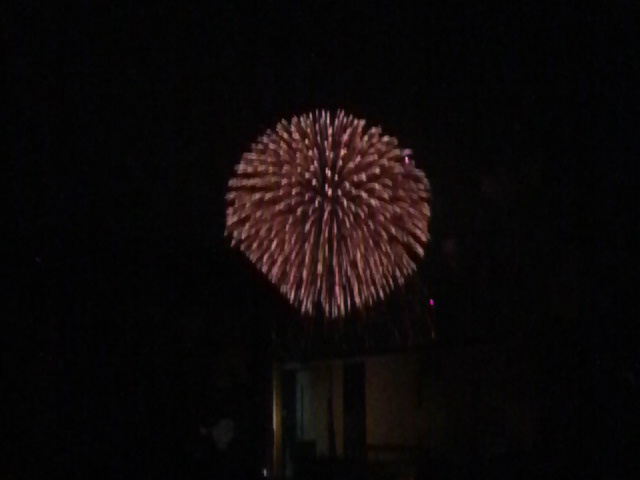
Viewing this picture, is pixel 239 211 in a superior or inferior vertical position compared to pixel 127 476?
superior

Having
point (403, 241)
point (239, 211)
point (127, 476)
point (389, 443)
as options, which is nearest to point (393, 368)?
point (389, 443)

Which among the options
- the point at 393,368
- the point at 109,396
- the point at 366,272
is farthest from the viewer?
the point at 109,396

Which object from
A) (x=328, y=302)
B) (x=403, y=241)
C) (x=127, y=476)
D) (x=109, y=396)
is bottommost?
(x=127, y=476)

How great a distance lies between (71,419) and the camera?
869cm

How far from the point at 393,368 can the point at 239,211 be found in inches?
70.9

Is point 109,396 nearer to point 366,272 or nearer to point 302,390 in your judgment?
point 302,390

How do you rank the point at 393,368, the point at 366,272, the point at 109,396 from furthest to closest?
the point at 109,396
the point at 393,368
the point at 366,272

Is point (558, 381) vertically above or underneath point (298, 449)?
above

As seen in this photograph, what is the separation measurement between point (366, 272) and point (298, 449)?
161 centimetres

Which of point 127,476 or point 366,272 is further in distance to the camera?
point 127,476

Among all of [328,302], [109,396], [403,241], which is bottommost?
[109,396]

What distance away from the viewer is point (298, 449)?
811cm

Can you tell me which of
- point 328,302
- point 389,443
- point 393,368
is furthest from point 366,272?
point 389,443

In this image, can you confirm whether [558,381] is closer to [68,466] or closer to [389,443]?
[389,443]
